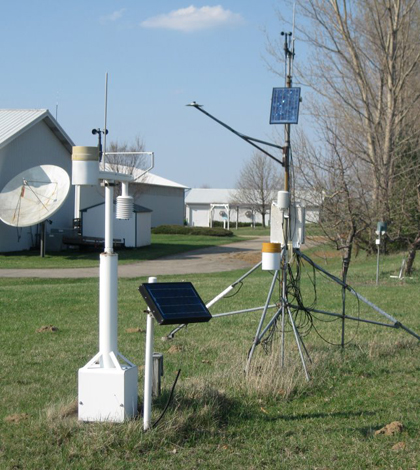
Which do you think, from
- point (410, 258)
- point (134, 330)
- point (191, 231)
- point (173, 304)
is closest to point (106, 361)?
point (173, 304)

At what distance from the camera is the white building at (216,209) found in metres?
77.2

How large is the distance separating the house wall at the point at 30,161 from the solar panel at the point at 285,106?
26.8 m

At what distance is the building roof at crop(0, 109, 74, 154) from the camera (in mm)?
32906

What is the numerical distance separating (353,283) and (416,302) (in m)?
4.61

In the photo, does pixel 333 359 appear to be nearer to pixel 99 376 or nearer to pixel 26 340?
pixel 99 376

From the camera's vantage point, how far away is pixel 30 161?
35.2 metres

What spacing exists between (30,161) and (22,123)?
1.98 metres

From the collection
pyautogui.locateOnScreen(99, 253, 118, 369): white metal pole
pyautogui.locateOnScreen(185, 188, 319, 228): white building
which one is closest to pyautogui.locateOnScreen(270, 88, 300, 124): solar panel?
pyautogui.locateOnScreen(99, 253, 118, 369): white metal pole

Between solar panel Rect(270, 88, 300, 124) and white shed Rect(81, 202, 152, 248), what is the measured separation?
30.0m

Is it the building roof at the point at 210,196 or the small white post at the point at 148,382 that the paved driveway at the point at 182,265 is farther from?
the building roof at the point at 210,196

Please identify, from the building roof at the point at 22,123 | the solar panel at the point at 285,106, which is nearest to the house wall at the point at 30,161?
the building roof at the point at 22,123

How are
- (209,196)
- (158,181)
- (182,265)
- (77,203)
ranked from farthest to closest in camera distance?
(209,196)
(158,181)
(77,203)
(182,265)

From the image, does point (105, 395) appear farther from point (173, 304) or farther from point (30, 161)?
point (30, 161)

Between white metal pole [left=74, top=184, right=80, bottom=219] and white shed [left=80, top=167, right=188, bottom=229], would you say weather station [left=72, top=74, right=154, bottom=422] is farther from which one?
→ white shed [left=80, top=167, right=188, bottom=229]
